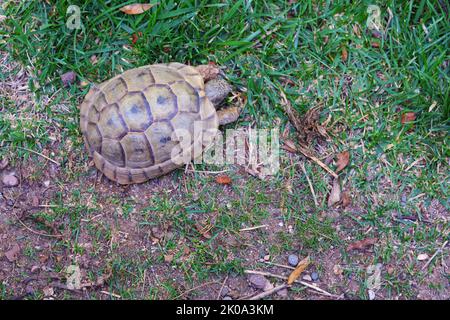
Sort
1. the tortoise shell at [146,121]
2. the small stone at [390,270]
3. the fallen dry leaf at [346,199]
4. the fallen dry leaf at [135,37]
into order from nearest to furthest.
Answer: the tortoise shell at [146,121] → the small stone at [390,270] → the fallen dry leaf at [346,199] → the fallen dry leaf at [135,37]

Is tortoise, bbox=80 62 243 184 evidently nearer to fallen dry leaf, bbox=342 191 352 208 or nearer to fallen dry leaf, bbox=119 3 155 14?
fallen dry leaf, bbox=119 3 155 14

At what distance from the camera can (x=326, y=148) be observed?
155 inches

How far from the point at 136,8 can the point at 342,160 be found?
1.89 metres

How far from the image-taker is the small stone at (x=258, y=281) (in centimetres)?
370

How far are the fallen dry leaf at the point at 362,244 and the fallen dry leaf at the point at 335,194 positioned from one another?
0.32 m

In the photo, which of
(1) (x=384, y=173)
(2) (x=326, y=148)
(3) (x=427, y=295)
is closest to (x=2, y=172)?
(2) (x=326, y=148)

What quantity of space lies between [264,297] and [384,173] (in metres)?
1.26

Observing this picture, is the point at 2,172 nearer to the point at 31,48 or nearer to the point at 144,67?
the point at 31,48

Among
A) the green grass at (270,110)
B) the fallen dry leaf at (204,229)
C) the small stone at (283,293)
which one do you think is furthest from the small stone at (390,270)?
the fallen dry leaf at (204,229)

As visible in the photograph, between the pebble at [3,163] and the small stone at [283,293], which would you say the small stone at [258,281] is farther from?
the pebble at [3,163]

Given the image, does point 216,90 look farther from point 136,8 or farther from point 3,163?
point 3,163

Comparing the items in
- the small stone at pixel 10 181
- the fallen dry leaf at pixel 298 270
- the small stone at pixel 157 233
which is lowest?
the fallen dry leaf at pixel 298 270

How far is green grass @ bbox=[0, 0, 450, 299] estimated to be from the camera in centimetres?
379

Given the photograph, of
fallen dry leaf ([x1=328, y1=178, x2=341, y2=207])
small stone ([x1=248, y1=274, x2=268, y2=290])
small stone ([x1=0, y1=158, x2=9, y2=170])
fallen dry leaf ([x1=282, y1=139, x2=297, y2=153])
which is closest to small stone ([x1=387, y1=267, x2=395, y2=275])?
fallen dry leaf ([x1=328, y1=178, x2=341, y2=207])
